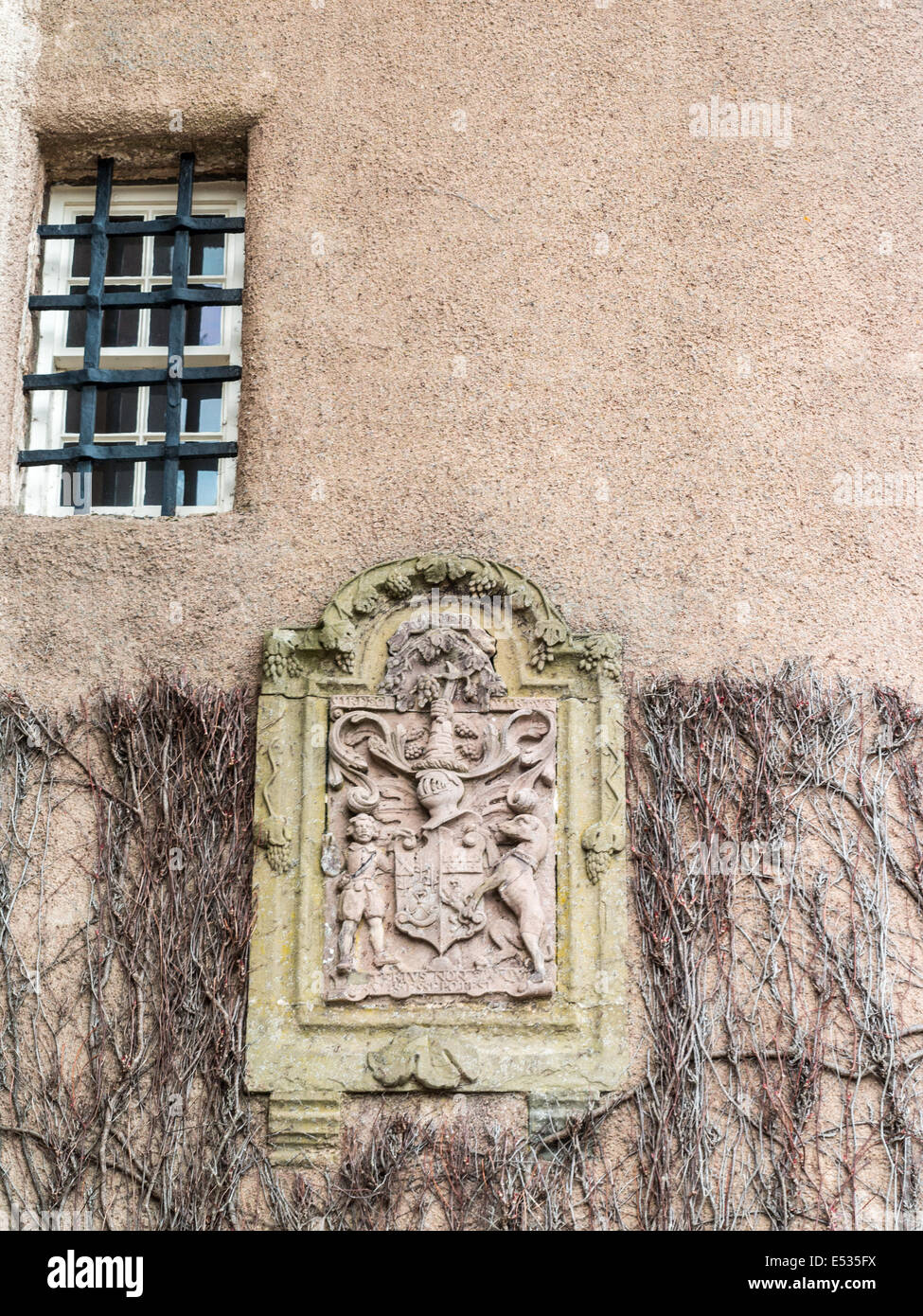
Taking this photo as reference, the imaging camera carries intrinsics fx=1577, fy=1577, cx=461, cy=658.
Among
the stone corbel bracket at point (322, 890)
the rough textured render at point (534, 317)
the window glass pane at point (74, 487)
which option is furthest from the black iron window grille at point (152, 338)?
the stone corbel bracket at point (322, 890)

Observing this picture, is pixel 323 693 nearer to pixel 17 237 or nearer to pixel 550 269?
pixel 550 269

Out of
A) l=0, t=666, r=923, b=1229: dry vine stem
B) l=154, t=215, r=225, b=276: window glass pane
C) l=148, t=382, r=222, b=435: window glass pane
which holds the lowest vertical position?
l=0, t=666, r=923, b=1229: dry vine stem

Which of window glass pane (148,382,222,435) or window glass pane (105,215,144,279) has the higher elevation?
window glass pane (105,215,144,279)

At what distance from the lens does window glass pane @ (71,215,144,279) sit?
715cm

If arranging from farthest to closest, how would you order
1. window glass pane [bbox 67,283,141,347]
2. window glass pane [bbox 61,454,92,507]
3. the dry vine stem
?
window glass pane [bbox 67,283,141,347]
window glass pane [bbox 61,454,92,507]
the dry vine stem

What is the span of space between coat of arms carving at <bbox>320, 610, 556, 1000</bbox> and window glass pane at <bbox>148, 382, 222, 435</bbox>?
1450 millimetres

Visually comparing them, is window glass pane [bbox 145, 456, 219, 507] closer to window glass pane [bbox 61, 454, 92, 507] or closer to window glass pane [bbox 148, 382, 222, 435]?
window glass pane [bbox 148, 382, 222, 435]

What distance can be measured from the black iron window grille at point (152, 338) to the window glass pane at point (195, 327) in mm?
15

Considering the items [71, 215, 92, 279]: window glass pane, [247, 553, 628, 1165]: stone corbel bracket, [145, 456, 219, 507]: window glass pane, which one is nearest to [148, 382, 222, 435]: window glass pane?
[145, 456, 219, 507]: window glass pane

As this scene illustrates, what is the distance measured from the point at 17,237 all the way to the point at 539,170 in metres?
2.35

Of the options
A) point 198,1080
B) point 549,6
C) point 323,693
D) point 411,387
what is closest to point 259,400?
point 411,387

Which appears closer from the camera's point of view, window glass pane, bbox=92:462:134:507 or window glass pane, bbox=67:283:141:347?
window glass pane, bbox=92:462:134:507

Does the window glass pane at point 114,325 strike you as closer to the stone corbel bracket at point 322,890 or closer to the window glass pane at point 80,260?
the window glass pane at point 80,260
